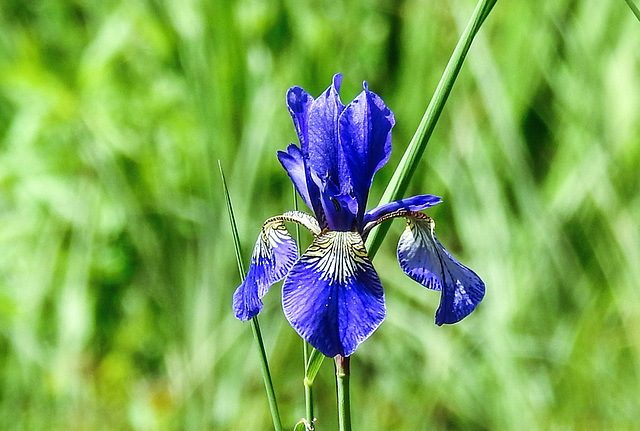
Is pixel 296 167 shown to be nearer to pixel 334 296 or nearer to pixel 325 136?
pixel 325 136

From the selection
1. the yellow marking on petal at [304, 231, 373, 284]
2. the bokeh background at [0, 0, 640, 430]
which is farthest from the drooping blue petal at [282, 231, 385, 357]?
the bokeh background at [0, 0, 640, 430]

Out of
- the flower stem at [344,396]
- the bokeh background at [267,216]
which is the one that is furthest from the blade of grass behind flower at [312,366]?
the bokeh background at [267,216]

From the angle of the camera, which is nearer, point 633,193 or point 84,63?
point 84,63

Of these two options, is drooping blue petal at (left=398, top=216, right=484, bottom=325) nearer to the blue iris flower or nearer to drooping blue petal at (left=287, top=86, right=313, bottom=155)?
the blue iris flower

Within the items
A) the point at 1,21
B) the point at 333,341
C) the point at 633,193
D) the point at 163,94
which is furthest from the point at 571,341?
the point at 1,21

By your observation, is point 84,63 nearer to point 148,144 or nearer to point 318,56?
point 148,144

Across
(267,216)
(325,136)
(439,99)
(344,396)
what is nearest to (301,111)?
(325,136)

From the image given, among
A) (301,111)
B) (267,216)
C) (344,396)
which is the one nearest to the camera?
(344,396)
